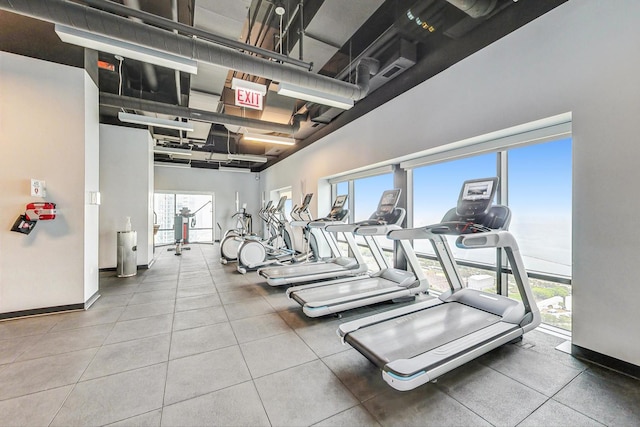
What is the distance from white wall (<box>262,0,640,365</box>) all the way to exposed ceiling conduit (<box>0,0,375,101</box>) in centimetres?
205

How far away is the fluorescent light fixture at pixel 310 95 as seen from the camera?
3.52m

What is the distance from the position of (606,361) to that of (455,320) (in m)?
1.14

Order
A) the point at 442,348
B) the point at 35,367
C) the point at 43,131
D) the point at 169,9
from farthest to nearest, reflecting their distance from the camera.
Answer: the point at 169,9 < the point at 43,131 < the point at 35,367 < the point at 442,348

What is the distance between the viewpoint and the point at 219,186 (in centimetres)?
1113

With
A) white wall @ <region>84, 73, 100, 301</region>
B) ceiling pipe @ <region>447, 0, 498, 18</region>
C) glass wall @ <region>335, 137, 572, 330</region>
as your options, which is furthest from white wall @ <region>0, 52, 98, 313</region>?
glass wall @ <region>335, 137, 572, 330</region>

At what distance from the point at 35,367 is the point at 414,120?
493cm

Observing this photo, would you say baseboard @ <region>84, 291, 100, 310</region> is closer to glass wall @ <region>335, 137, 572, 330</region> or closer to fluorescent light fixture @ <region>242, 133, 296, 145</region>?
fluorescent light fixture @ <region>242, 133, 296, 145</region>

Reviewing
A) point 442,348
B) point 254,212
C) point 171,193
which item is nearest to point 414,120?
point 442,348

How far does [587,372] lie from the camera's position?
206cm

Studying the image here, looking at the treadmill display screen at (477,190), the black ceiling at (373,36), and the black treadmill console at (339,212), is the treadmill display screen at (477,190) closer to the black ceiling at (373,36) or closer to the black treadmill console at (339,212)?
the black ceiling at (373,36)

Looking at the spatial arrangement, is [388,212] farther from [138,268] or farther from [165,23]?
[138,268]

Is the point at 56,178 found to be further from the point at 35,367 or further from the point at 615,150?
the point at 615,150

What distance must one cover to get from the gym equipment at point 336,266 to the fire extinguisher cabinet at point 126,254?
266cm

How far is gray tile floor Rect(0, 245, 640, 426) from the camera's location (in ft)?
5.32
